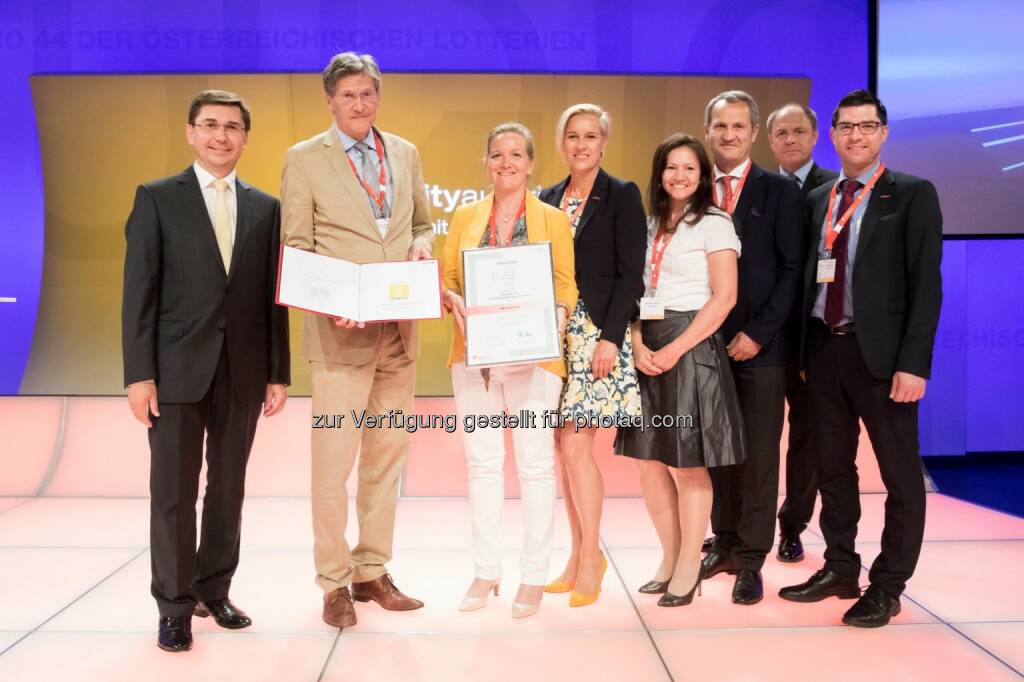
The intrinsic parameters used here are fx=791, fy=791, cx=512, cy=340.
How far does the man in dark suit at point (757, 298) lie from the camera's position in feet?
10.6

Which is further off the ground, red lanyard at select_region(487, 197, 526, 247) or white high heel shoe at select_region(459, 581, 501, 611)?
red lanyard at select_region(487, 197, 526, 247)

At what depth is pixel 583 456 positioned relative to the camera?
3.14 m

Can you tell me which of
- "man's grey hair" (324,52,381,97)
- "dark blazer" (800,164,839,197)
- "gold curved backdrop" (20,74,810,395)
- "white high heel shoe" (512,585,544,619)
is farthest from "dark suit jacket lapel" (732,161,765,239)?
"gold curved backdrop" (20,74,810,395)

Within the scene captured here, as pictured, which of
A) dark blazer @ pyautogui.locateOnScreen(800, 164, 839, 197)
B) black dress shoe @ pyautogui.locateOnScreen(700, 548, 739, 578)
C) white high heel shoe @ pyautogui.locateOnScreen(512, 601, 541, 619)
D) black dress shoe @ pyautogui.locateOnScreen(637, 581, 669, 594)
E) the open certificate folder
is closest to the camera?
the open certificate folder

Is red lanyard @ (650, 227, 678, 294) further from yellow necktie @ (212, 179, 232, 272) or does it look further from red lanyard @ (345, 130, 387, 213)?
yellow necktie @ (212, 179, 232, 272)

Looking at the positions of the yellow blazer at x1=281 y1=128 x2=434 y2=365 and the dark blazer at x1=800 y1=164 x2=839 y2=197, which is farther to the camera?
the dark blazer at x1=800 y1=164 x2=839 y2=197

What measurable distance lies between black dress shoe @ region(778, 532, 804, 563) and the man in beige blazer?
1.83 meters

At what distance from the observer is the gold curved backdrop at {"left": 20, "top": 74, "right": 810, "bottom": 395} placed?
5.45 m

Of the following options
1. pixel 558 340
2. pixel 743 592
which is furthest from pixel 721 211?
pixel 743 592

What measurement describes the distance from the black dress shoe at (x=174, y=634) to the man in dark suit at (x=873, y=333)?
2342 millimetres

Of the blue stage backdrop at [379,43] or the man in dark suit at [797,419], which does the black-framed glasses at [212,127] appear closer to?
the man in dark suit at [797,419]

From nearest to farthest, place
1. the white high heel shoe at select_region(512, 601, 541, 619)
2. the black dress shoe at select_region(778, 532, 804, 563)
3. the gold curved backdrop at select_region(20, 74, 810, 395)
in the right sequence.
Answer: the white high heel shoe at select_region(512, 601, 541, 619) < the black dress shoe at select_region(778, 532, 804, 563) < the gold curved backdrop at select_region(20, 74, 810, 395)

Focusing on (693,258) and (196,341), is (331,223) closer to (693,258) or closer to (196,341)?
(196,341)

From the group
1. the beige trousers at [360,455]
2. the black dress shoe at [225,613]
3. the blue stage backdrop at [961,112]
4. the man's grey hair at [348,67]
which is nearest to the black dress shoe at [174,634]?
the black dress shoe at [225,613]
